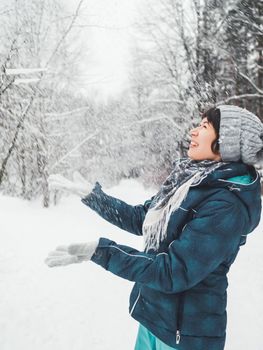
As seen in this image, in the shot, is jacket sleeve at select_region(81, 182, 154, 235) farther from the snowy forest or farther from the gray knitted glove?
the snowy forest

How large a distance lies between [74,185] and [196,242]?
0.92 m

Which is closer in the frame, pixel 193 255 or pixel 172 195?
pixel 193 255

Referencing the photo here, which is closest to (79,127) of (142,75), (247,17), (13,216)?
(142,75)

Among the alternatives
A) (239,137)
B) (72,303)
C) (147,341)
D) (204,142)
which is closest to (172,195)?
(204,142)

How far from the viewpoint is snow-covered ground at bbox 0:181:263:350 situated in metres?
3.69

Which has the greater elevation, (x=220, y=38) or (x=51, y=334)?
(x=220, y=38)

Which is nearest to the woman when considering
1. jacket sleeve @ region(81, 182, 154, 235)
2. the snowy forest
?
jacket sleeve @ region(81, 182, 154, 235)

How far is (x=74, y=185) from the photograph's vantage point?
1.94 metres

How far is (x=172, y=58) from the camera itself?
13.6 metres

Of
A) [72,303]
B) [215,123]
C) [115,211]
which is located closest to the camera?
[215,123]

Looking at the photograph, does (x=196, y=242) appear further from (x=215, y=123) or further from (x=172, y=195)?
(x=215, y=123)

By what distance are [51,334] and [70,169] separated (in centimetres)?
1375

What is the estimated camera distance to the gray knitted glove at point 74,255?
137 cm

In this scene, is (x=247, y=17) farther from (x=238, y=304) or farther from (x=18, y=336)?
(x=18, y=336)
